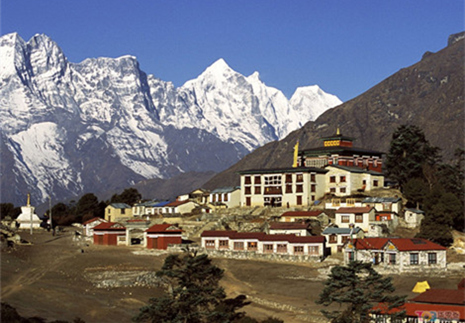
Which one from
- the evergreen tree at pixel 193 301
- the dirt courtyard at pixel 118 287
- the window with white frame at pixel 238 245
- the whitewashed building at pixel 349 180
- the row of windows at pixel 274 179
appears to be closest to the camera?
the evergreen tree at pixel 193 301

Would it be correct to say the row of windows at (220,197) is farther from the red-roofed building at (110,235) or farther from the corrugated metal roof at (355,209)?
the corrugated metal roof at (355,209)

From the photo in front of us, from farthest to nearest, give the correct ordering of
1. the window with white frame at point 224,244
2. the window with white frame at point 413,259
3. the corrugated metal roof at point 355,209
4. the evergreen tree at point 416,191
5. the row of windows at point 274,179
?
the row of windows at point 274,179
the evergreen tree at point 416,191
the corrugated metal roof at point 355,209
the window with white frame at point 224,244
the window with white frame at point 413,259

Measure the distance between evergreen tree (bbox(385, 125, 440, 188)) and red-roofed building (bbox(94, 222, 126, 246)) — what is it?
46.1 meters

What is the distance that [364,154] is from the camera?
14712 centimetres

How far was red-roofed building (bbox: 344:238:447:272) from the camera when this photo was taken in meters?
95.4

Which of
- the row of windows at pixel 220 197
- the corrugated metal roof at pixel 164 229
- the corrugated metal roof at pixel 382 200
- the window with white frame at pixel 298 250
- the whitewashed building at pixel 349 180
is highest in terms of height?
the whitewashed building at pixel 349 180

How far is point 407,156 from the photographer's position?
444ft

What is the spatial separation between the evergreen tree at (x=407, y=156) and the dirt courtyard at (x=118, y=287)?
37677mm

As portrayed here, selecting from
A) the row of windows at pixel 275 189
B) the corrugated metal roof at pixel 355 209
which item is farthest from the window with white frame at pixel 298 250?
the row of windows at pixel 275 189

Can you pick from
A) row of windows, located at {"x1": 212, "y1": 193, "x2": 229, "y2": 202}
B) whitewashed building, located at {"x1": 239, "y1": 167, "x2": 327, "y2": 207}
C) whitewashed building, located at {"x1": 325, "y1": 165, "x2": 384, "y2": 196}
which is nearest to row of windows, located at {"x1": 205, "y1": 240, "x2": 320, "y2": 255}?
whitewashed building, located at {"x1": 239, "y1": 167, "x2": 327, "y2": 207}

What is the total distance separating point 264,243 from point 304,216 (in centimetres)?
1367

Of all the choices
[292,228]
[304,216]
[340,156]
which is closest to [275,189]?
[340,156]

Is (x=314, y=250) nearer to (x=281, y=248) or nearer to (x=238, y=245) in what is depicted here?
(x=281, y=248)

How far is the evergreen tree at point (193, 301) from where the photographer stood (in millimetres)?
69875
